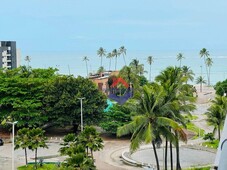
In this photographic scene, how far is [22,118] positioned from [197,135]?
2099 cm

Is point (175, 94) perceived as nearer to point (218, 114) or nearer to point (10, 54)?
point (218, 114)

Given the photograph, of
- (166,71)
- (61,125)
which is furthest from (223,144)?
(61,125)

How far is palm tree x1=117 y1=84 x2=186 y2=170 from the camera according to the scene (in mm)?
26641

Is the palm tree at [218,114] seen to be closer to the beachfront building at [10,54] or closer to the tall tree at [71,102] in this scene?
the tall tree at [71,102]

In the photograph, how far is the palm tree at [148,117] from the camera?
26641mm

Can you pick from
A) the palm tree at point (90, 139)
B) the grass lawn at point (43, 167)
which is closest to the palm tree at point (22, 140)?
the grass lawn at point (43, 167)

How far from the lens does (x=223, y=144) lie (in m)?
5.77

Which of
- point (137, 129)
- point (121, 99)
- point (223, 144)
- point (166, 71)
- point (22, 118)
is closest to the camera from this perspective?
point (223, 144)

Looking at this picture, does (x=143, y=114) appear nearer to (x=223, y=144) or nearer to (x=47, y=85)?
(x=223, y=144)

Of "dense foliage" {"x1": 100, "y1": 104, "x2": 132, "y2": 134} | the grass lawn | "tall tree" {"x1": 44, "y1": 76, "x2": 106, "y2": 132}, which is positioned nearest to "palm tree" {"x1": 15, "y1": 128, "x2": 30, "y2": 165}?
the grass lawn

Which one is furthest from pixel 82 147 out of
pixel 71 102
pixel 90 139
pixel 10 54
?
pixel 10 54

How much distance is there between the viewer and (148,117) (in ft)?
88.4

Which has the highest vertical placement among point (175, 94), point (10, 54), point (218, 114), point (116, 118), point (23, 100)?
point (10, 54)

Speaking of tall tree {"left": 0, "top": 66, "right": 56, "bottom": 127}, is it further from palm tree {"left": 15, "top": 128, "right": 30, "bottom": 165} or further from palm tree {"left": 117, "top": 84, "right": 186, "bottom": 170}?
palm tree {"left": 117, "top": 84, "right": 186, "bottom": 170}
